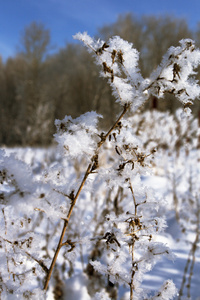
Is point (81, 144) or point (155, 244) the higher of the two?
point (81, 144)

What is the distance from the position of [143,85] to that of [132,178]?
1.04 ft

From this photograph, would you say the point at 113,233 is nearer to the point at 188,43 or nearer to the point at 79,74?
the point at 188,43

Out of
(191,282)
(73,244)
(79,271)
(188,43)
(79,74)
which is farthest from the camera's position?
(79,74)

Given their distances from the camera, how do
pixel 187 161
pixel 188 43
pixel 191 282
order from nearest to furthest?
pixel 188 43
pixel 191 282
pixel 187 161

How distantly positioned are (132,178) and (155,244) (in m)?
0.23

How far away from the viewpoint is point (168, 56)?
2.34 feet

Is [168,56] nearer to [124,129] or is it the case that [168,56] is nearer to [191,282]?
[124,129]

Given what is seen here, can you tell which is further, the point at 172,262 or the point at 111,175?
the point at 172,262

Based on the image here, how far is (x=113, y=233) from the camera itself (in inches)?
29.5

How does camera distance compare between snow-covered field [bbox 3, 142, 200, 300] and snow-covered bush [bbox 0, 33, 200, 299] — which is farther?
snow-covered field [bbox 3, 142, 200, 300]

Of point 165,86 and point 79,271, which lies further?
point 79,271

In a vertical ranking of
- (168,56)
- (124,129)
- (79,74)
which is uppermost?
(79,74)

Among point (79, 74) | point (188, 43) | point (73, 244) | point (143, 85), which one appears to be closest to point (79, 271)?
point (73, 244)

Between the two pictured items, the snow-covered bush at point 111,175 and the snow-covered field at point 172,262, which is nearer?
the snow-covered bush at point 111,175
